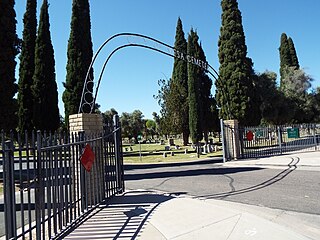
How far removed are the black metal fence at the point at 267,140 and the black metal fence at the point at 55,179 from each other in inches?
446

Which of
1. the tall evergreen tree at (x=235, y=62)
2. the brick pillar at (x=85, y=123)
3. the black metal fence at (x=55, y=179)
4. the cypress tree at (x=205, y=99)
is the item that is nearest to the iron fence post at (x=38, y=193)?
the black metal fence at (x=55, y=179)

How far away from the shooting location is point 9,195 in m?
3.79

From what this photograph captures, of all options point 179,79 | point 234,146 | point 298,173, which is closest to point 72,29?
point 179,79

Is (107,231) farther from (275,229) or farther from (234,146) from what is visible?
(234,146)

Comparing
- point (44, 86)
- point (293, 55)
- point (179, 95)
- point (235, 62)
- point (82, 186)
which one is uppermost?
point (293, 55)

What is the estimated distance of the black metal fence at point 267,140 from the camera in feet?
63.3

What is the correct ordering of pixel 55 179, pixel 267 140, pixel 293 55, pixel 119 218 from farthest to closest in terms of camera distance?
pixel 293 55, pixel 267 140, pixel 119 218, pixel 55 179

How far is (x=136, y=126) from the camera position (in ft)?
264

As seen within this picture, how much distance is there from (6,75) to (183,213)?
52.8ft

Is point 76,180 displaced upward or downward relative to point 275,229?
upward

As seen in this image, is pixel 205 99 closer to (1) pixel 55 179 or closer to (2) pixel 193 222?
(2) pixel 193 222

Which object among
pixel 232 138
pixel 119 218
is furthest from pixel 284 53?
pixel 119 218

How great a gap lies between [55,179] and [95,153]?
7.99ft

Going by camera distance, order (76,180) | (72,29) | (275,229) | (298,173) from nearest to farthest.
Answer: (275,229) → (76,180) → (298,173) → (72,29)
